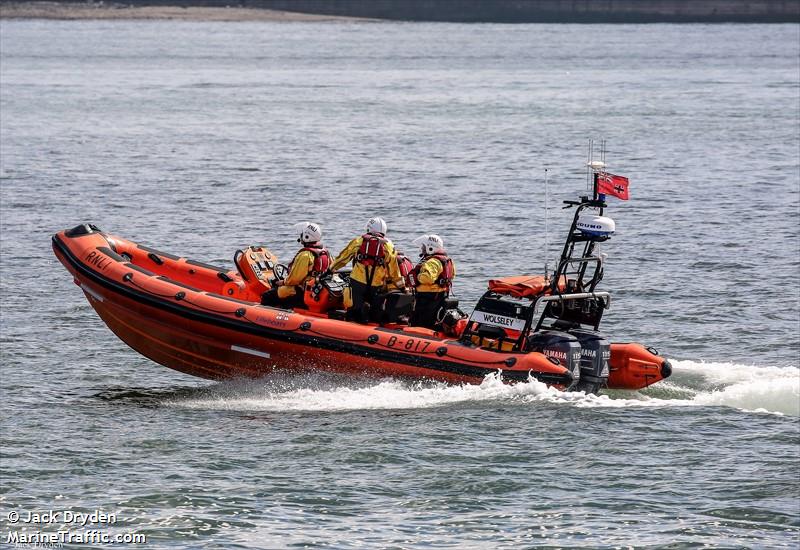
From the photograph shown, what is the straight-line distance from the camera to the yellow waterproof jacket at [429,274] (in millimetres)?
14164

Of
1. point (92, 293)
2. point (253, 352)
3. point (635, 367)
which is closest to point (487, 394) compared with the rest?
point (635, 367)

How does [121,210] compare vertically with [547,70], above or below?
below

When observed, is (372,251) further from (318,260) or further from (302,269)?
(302,269)

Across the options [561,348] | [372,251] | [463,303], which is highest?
[372,251]

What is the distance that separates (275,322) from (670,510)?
4.73m

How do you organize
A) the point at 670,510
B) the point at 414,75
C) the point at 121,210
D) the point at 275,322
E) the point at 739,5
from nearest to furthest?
the point at 670,510 → the point at 275,322 → the point at 121,210 → the point at 414,75 → the point at 739,5

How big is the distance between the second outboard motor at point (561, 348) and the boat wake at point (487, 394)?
28 cm

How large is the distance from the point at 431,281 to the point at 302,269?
146 cm

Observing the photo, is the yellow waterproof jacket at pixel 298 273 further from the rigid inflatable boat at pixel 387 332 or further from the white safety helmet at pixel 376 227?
the white safety helmet at pixel 376 227

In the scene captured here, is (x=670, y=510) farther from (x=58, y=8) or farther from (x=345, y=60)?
(x=58, y=8)

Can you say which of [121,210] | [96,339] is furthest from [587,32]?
[96,339]

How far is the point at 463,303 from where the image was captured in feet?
61.2

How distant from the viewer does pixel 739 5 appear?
105188 millimetres

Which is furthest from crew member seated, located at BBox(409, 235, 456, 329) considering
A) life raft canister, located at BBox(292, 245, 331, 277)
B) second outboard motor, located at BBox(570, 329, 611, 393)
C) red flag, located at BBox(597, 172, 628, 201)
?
red flag, located at BBox(597, 172, 628, 201)
